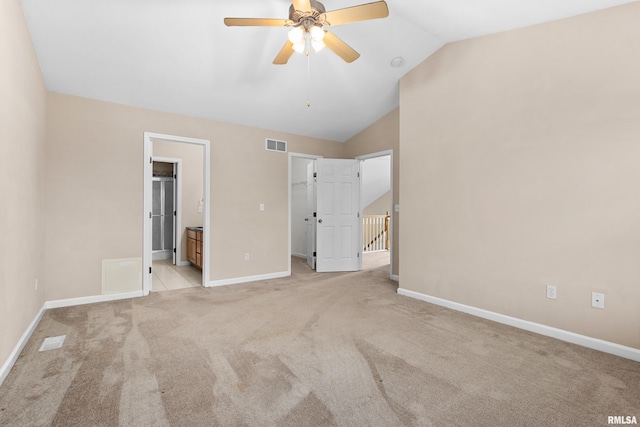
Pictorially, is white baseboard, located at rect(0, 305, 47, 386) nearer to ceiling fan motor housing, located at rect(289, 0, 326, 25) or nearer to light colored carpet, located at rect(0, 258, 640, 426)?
light colored carpet, located at rect(0, 258, 640, 426)

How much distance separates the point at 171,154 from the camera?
6.20m

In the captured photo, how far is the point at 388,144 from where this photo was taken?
5176 millimetres

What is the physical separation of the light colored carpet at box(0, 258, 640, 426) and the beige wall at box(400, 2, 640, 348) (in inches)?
19.0

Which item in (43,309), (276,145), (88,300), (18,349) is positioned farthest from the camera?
(276,145)

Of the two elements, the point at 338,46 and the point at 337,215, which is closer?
the point at 338,46

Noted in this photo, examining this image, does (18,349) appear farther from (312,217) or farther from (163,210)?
(163,210)

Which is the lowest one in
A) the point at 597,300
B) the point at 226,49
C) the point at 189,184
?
the point at 597,300

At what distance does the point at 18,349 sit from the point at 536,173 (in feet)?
15.0

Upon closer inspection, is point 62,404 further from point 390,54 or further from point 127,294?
point 390,54

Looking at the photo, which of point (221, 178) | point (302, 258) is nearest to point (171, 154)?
point (221, 178)

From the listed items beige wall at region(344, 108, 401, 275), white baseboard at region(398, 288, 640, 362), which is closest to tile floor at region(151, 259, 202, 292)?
beige wall at region(344, 108, 401, 275)


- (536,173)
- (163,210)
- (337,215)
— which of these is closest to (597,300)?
(536,173)

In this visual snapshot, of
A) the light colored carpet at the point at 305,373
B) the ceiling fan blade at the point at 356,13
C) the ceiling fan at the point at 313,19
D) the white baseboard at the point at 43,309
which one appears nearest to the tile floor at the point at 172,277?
the white baseboard at the point at 43,309

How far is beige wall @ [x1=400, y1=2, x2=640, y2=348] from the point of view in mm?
2455
